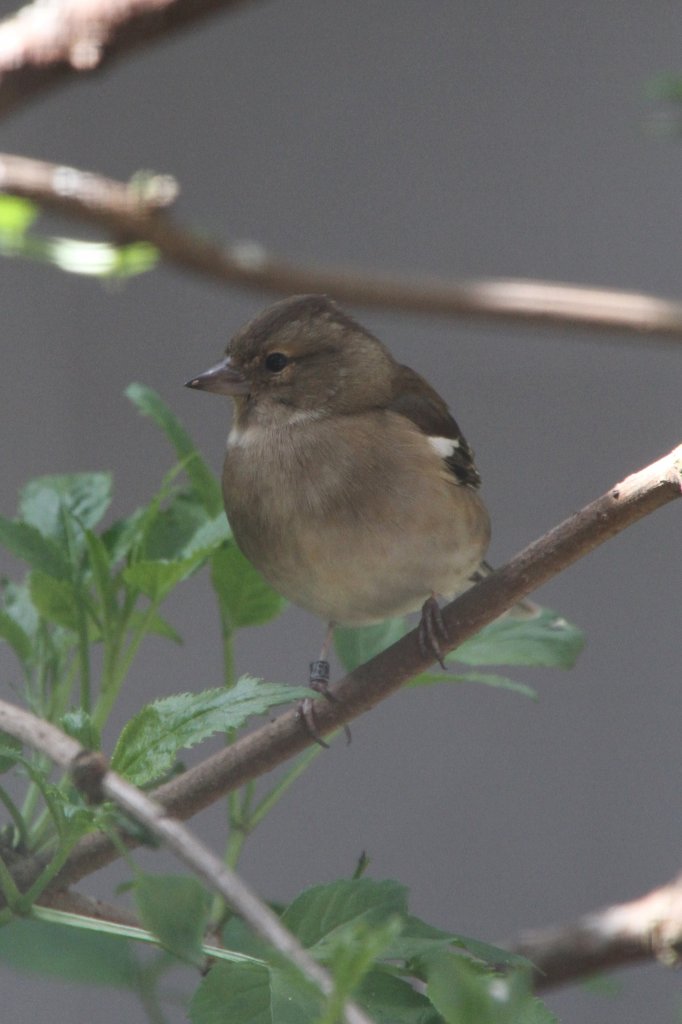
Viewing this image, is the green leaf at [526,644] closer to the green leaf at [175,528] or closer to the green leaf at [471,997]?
the green leaf at [175,528]

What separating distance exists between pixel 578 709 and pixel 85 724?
296 cm

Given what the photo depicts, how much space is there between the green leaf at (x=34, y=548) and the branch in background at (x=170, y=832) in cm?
50

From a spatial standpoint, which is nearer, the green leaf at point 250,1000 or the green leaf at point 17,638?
the green leaf at point 250,1000

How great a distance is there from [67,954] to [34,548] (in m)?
0.38

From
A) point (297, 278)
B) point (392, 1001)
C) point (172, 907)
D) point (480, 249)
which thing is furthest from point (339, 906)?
point (480, 249)

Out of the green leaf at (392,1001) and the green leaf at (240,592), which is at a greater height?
the green leaf at (240,592)

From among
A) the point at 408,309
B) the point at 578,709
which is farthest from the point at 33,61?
the point at 578,709

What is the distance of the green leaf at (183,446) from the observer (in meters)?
1.27

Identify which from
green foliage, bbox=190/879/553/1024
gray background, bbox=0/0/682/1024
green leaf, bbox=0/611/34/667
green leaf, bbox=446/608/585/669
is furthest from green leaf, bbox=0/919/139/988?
gray background, bbox=0/0/682/1024

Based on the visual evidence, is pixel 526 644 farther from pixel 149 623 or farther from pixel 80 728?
pixel 80 728

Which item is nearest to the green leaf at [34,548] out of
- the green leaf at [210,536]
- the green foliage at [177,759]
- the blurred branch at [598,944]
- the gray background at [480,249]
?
the green foliage at [177,759]

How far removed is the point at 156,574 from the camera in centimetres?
112

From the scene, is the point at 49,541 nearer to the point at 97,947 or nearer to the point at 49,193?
the point at 97,947

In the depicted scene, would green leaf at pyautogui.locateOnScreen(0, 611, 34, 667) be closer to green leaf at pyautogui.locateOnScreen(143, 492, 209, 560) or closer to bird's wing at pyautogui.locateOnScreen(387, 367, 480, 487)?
green leaf at pyautogui.locateOnScreen(143, 492, 209, 560)
